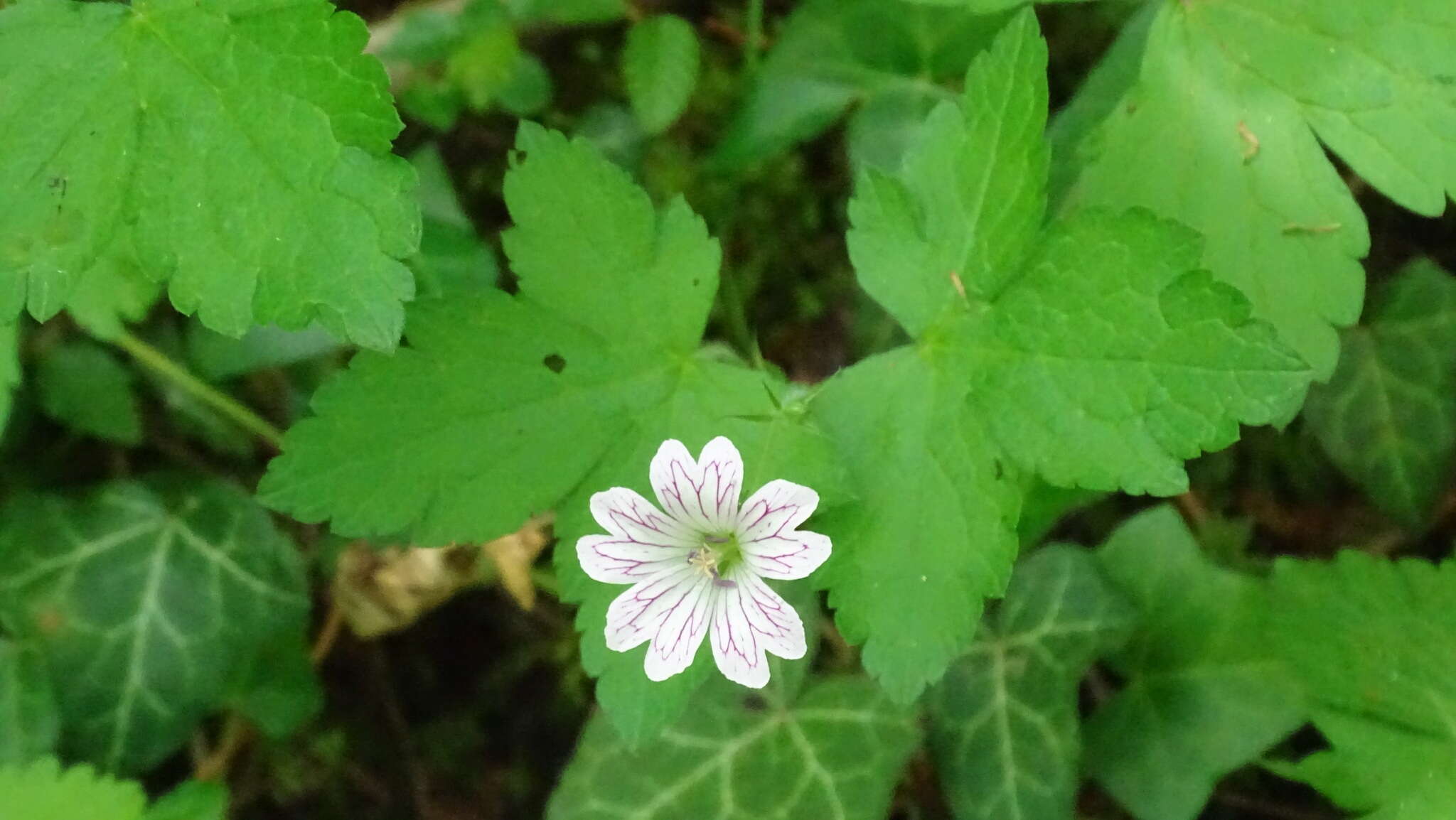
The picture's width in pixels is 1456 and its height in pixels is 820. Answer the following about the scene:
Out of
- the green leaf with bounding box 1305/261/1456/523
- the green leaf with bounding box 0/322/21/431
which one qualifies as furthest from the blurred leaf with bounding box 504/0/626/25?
the green leaf with bounding box 1305/261/1456/523

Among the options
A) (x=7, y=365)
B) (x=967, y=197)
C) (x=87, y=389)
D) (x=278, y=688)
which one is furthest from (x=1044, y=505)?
(x=87, y=389)

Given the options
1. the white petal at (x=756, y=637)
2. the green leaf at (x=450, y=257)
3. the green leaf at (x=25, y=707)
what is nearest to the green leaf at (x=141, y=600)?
the green leaf at (x=25, y=707)

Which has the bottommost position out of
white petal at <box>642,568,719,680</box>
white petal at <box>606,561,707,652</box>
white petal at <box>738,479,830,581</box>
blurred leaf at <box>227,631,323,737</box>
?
blurred leaf at <box>227,631,323,737</box>

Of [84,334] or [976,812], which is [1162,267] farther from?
[84,334]

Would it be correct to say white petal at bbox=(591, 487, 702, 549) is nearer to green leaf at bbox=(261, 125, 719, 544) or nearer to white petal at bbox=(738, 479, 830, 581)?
white petal at bbox=(738, 479, 830, 581)

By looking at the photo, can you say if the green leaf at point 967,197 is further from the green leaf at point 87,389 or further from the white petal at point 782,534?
the green leaf at point 87,389
